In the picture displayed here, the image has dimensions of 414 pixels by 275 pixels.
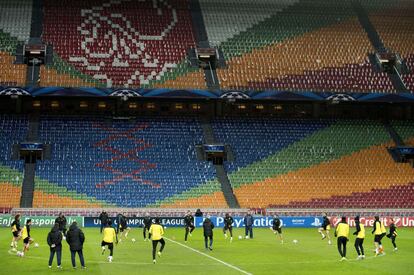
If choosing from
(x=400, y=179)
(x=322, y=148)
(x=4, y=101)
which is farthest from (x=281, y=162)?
(x=4, y=101)

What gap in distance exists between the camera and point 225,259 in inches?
1244

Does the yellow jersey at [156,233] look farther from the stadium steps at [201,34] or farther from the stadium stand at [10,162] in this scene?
the stadium steps at [201,34]

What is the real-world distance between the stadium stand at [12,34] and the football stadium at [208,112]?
17cm

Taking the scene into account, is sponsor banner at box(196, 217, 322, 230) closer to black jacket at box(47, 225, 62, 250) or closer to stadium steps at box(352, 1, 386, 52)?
stadium steps at box(352, 1, 386, 52)

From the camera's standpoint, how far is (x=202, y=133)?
6725 centimetres

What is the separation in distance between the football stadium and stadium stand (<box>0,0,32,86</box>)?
0.17 metres

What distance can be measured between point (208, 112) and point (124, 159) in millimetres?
11687

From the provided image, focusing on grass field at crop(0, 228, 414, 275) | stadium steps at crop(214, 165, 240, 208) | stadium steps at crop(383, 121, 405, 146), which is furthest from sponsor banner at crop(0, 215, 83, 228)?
stadium steps at crop(383, 121, 405, 146)

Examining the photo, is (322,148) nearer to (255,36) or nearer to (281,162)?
(281,162)

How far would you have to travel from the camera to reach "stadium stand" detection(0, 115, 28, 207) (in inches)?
2239

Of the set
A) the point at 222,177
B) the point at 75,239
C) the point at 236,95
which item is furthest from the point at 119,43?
the point at 75,239

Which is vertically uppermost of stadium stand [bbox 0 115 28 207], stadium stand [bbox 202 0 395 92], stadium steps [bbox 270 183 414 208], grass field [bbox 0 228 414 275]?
stadium stand [bbox 202 0 395 92]

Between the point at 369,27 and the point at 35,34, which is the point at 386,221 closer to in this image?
the point at 369,27

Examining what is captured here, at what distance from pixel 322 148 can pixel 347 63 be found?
982 cm
